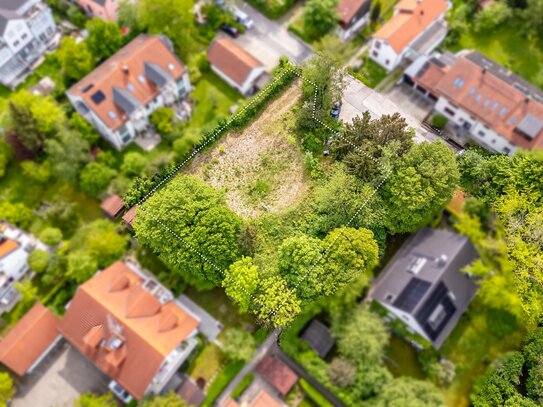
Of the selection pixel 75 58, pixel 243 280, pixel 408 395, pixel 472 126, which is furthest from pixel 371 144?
pixel 75 58

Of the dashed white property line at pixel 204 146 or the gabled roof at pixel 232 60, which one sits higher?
the gabled roof at pixel 232 60

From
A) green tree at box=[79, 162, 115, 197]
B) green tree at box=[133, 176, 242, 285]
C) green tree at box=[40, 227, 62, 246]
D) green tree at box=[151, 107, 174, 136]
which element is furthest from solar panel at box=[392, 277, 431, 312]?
green tree at box=[40, 227, 62, 246]

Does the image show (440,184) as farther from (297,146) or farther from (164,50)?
(164,50)

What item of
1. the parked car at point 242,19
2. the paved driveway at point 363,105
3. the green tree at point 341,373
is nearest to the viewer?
the paved driveway at point 363,105

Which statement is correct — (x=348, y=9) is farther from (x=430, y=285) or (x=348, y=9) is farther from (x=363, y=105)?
(x=430, y=285)

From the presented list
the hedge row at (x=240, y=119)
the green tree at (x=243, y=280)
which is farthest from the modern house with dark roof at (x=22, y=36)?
the green tree at (x=243, y=280)

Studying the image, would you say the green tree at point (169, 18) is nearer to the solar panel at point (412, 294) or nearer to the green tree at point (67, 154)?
the green tree at point (67, 154)

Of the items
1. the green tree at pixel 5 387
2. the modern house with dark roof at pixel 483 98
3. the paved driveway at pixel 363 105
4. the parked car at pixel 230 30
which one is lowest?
the green tree at pixel 5 387
